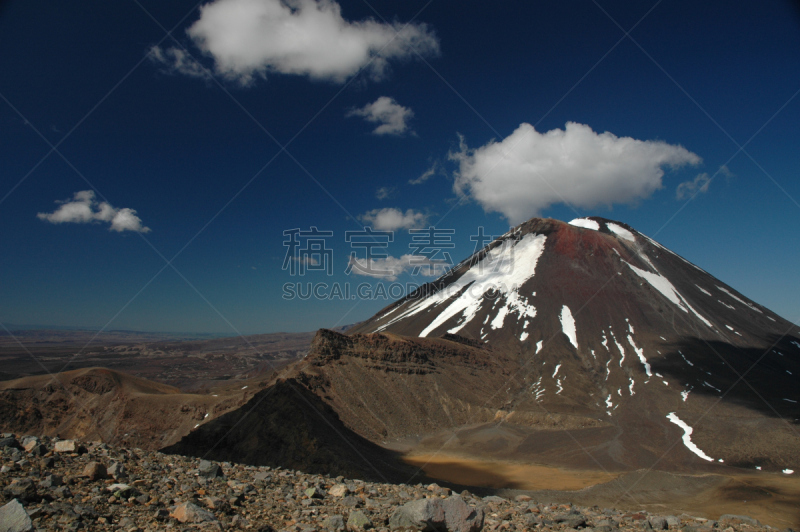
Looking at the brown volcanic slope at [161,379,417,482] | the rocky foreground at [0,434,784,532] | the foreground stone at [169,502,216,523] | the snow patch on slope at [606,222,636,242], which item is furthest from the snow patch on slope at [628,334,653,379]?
the foreground stone at [169,502,216,523]

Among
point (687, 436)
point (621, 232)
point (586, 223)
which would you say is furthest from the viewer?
point (586, 223)

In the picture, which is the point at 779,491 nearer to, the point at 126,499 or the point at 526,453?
the point at 526,453

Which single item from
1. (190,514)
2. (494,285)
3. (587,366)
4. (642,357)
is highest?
(494,285)

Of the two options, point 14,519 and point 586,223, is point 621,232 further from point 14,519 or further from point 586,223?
point 14,519

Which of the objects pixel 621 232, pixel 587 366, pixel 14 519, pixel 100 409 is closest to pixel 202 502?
pixel 14 519

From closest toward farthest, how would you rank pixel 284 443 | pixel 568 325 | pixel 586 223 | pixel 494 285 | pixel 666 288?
pixel 284 443
pixel 568 325
pixel 666 288
pixel 494 285
pixel 586 223

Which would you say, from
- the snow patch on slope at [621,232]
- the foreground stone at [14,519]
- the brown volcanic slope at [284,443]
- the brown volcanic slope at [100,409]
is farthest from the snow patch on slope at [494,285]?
the foreground stone at [14,519]

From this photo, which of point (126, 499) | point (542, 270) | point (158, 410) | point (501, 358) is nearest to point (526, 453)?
point (501, 358)
